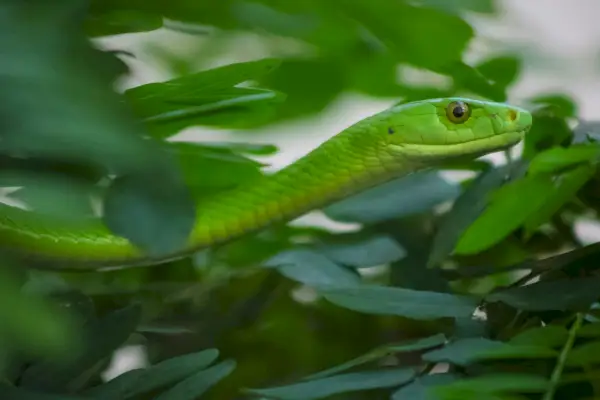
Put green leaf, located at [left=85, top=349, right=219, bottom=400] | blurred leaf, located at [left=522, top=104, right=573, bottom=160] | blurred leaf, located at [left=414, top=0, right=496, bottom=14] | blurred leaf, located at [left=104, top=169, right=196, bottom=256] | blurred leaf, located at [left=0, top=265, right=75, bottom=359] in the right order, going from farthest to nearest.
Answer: blurred leaf, located at [left=522, top=104, right=573, bottom=160] → blurred leaf, located at [left=414, top=0, right=496, bottom=14] → green leaf, located at [left=85, top=349, right=219, bottom=400] → blurred leaf, located at [left=104, top=169, right=196, bottom=256] → blurred leaf, located at [left=0, top=265, right=75, bottom=359]

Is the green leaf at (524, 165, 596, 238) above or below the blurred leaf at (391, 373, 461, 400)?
above

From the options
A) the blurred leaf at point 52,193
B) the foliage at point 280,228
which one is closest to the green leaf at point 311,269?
the foliage at point 280,228

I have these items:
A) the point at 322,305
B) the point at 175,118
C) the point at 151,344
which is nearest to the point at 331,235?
the point at 322,305

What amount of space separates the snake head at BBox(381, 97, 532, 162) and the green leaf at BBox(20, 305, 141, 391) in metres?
0.34

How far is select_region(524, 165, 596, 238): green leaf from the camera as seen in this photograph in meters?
0.61

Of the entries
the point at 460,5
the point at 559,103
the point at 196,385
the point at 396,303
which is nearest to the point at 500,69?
the point at 559,103

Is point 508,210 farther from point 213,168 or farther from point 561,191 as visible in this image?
point 213,168

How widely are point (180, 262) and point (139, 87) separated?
1.51 feet

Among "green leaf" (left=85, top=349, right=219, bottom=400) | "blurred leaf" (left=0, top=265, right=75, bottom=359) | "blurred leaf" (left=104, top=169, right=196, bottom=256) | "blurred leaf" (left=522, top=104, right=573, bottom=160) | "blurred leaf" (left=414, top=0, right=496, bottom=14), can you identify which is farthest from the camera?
"blurred leaf" (left=522, top=104, right=573, bottom=160)

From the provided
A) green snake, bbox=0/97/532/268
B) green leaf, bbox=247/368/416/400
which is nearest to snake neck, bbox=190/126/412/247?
green snake, bbox=0/97/532/268

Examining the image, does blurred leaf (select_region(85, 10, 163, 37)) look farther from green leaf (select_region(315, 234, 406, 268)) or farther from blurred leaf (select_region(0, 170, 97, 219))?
green leaf (select_region(315, 234, 406, 268))

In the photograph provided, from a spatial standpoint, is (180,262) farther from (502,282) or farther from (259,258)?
(502,282)

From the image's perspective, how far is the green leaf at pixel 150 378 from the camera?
1.80 ft

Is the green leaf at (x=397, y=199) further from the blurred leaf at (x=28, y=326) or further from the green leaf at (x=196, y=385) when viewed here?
the blurred leaf at (x=28, y=326)
